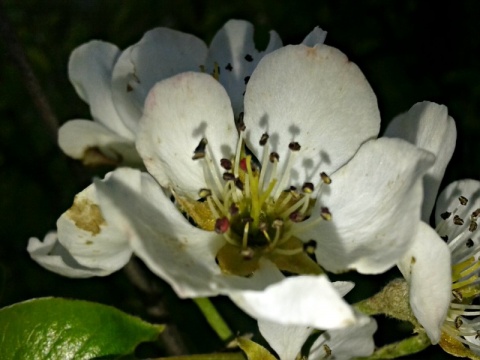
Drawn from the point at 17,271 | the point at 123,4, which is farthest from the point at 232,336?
the point at 123,4

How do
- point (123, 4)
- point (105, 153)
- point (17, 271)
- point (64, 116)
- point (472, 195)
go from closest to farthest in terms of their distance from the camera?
1. point (105, 153)
2. point (472, 195)
3. point (17, 271)
4. point (64, 116)
5. point (123, 4)

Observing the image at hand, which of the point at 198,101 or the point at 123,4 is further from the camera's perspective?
the point at 123,4

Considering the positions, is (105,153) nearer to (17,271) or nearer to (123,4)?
(17,271)

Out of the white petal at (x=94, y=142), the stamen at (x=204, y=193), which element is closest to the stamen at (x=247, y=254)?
the stamen at (x=204, y=193)

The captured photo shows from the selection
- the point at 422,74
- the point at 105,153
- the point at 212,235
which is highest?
the point at 105,153

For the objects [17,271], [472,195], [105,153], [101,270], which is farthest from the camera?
[17,271]

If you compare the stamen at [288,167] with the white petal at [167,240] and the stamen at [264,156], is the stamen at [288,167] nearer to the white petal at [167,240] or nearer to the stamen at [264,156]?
the stamen at [264,156]

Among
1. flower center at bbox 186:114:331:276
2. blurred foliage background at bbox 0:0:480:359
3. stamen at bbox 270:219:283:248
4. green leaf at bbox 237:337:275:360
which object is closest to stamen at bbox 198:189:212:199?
flower center at bbox 186:114:331:276
